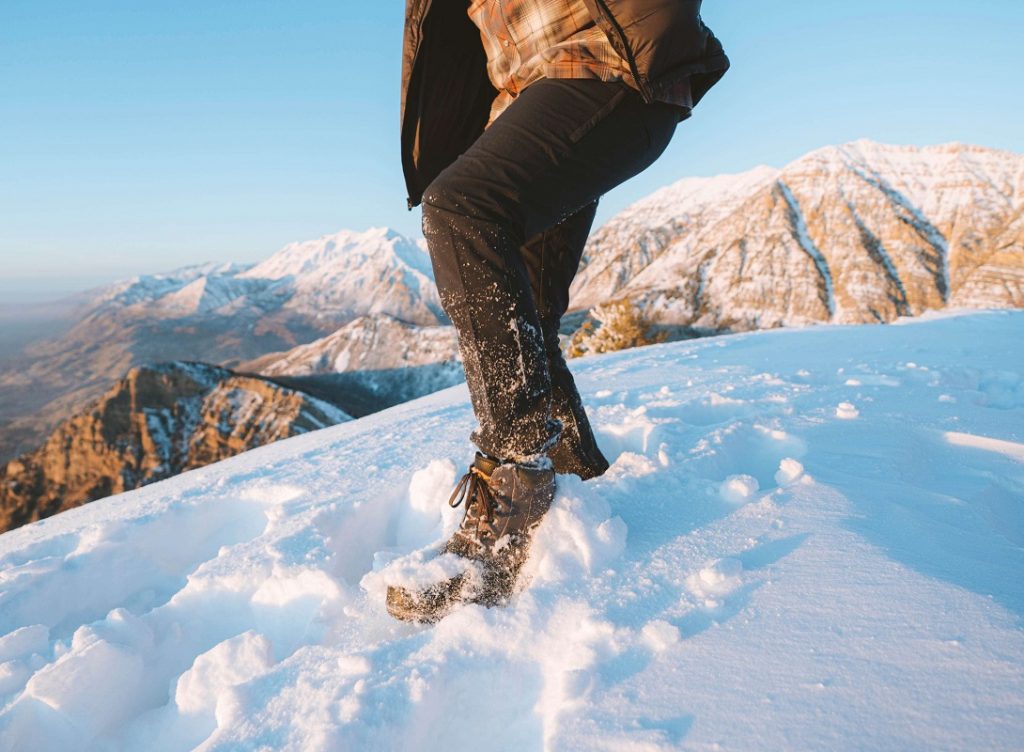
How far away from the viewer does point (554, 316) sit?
205 cm

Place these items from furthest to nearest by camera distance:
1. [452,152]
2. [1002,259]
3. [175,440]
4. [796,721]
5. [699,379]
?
1. [1002,259]
2. [175,440]
3. [699,379]
4. [452,152]
5. [796,721]

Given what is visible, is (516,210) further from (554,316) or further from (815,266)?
(815,266)

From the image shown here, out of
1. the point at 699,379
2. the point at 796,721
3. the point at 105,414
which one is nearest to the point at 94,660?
the point at 796,721

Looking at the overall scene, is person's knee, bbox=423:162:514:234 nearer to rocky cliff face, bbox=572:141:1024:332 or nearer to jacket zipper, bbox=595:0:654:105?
jacket zipper, bbox=595:0:654:105

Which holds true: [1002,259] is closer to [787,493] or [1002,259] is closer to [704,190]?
[704,190]

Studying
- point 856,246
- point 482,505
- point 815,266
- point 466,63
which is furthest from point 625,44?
point 856,246

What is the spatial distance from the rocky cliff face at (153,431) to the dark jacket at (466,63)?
39.9 m

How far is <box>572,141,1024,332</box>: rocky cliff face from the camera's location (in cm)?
9788

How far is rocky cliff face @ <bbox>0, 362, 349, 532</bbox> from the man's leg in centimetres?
3987

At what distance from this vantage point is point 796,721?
839 millimetres

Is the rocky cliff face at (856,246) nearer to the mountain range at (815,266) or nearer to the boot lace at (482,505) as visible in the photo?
the mountain range at (815,266)

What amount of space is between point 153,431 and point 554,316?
2074 inches

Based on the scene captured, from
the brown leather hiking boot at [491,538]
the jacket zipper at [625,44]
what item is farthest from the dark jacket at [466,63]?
the brown leather hiking boot at [491,538]

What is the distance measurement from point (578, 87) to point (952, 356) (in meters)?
4.04
